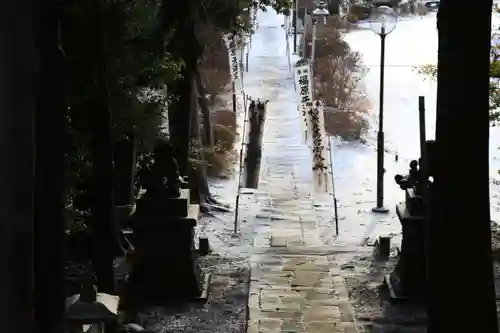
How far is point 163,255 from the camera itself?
28.6 feet

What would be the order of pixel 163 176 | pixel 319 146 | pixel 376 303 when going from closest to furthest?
pixel 163 176 < pixel 376 303 < pixel 319 146

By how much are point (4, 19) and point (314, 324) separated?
5.68 m

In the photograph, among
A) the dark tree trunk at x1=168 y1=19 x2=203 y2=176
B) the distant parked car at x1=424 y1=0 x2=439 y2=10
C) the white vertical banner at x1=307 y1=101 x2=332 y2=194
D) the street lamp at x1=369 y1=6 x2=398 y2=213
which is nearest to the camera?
the dark tree trunk at x1=168 y1=19 x2=203 y2=176

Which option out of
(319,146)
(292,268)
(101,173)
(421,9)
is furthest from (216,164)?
(421,9)

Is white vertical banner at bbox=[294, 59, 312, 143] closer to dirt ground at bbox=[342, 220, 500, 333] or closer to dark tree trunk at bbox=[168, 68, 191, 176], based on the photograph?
dark tree trunk at bbox=[168, 68, 191, 176]

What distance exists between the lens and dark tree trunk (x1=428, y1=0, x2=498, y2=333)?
5438 mm

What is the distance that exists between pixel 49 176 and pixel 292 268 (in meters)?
6.98

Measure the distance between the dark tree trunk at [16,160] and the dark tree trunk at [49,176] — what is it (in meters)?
0.19

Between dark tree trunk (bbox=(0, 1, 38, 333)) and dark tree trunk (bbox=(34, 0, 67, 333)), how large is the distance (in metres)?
0.19

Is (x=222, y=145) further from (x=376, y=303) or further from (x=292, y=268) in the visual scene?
(x=376, y=303)

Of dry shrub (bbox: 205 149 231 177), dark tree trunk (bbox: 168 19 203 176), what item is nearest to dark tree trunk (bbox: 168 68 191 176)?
dark tree trunk (bbox: 168 19 203 176)

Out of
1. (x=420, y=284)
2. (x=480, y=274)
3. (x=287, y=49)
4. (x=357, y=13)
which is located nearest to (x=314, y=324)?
(x=420, y=284)

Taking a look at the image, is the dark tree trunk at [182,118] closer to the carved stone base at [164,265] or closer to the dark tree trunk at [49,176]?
the carved stone base at [164,265]

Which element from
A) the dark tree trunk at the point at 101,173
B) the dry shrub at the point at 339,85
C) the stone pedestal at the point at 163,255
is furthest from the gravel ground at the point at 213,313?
the dry shrub at the point at 339,85
